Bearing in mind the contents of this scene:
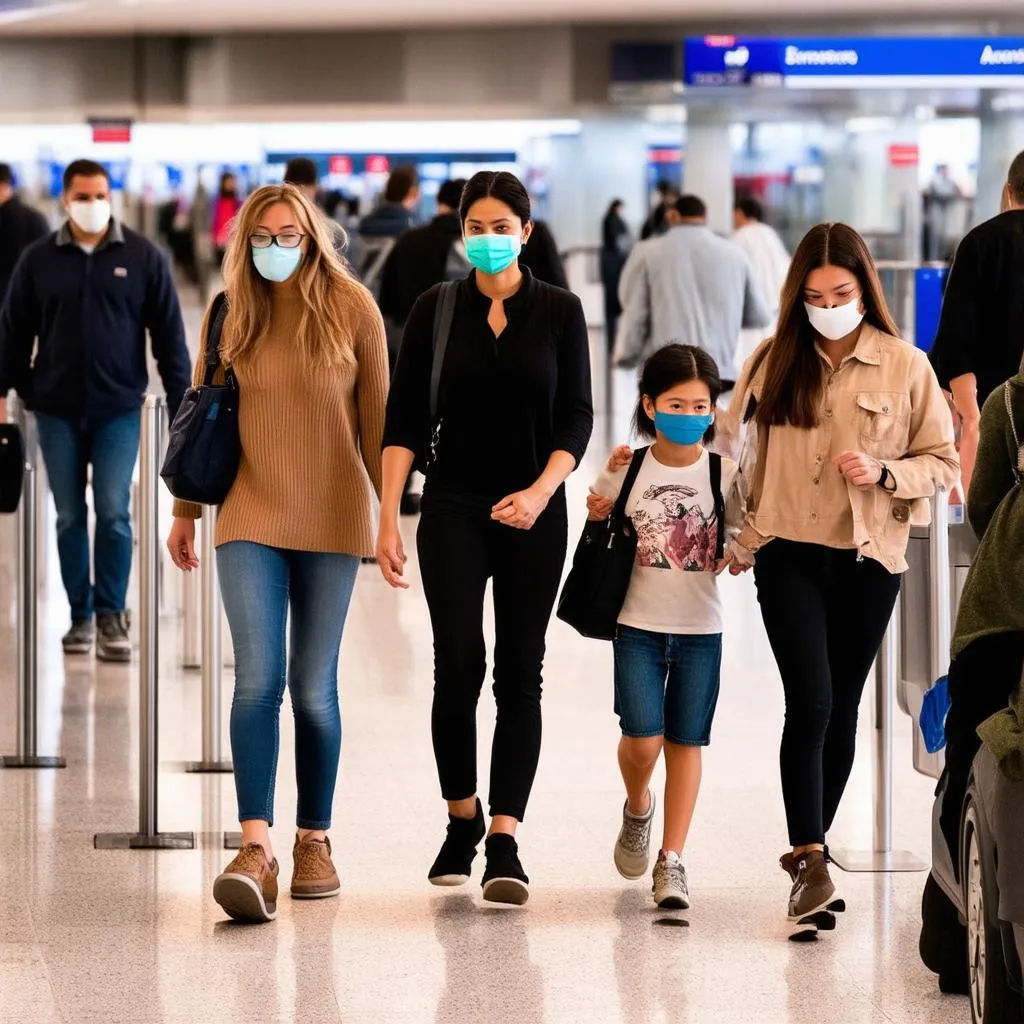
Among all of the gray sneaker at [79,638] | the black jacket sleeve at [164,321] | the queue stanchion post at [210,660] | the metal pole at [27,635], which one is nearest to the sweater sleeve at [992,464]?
the queue stanchion post at [210,660]

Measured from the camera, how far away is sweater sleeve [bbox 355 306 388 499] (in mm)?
4703

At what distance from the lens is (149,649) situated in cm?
519

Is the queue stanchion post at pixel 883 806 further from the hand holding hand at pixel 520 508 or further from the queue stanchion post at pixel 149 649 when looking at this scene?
the queue stanchion post at pixel 149 649

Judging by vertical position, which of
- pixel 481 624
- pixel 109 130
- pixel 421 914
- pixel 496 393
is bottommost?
pixel 421 914

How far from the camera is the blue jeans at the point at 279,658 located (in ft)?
15.0

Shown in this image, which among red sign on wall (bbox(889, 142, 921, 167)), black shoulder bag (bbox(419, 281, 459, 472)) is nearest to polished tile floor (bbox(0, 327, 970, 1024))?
black shoulder bag (bbox(419, 281, 459, 472))

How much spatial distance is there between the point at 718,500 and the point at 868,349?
1.66 feet

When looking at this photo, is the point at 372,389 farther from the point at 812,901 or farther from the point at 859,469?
the point at 812,901

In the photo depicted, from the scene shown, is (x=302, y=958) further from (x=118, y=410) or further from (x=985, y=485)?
(x=118, y=410)

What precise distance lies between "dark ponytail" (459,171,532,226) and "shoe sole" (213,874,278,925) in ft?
5.36

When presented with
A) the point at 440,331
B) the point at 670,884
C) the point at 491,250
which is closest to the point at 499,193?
the point at 491,250

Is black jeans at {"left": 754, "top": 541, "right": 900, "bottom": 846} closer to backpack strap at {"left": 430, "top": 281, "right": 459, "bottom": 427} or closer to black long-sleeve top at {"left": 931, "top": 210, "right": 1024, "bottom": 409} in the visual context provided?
backpack strap at {"left": 430, "top": 281, "right": 459, "bottom": 427}

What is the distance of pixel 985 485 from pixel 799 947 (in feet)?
4.65

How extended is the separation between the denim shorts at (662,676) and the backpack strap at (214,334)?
1.16m
